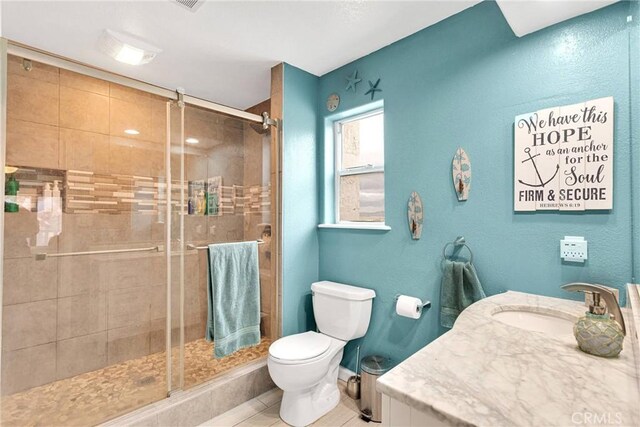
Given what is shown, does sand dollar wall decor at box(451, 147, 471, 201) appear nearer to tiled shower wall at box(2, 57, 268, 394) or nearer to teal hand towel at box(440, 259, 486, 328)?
teal hand towel at box(440, 259, 486, 328)

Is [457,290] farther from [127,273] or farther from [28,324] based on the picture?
[28,324]

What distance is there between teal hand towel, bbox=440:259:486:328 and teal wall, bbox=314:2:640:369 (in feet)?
0.27

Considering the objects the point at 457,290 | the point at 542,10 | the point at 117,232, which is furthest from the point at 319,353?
the point at 542,10

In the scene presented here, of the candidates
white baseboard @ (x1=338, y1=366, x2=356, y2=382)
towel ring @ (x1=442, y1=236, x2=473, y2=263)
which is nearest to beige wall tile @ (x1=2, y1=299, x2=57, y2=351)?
white baseboard @ (x1=338, y1=366, x2=356, y2=382)

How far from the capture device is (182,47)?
2070mm

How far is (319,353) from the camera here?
1.85 metres

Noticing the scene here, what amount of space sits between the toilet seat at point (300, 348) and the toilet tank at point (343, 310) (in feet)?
0.33

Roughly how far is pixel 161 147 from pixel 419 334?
225 cm

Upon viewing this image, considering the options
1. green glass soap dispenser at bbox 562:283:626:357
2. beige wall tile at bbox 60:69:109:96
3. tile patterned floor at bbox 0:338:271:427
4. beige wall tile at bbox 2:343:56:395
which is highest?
beige wall tile at bbox 60:69:109:96

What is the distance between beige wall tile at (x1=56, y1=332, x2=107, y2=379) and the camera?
2135mm

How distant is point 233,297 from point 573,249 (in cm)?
197

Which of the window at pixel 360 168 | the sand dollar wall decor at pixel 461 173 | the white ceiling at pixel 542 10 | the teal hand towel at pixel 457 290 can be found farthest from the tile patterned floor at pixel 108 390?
the white ceiling at pixel 542 10

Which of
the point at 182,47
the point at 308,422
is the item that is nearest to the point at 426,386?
the point at 308,422

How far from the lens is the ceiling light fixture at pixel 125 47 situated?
1.86 m
